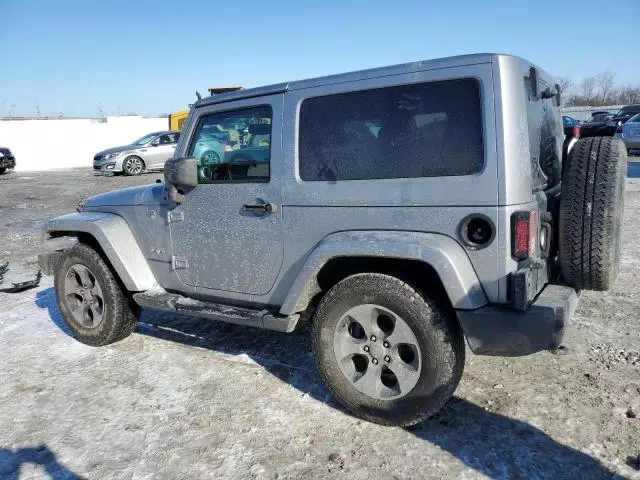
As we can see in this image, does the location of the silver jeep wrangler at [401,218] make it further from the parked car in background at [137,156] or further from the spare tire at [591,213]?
the parked car in background at [137,156]

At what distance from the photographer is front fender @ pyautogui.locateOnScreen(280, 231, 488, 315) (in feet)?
8.52

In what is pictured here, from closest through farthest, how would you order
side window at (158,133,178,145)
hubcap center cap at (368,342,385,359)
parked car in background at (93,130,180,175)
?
hubcap center cap at (368,342,385,359) → parked car in background at (93,130,180,175) → side window at (158,133,178,145)

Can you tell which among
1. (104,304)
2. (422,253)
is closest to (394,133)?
(422,253)

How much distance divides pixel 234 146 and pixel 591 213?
225cm

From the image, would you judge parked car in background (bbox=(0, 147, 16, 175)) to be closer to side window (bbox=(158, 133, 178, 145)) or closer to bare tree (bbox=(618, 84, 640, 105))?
side window (bbox=(158, 133, 178, 145))

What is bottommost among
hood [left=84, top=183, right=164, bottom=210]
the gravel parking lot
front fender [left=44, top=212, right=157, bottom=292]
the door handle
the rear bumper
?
the gravel parking lot

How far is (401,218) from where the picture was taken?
9.14 ft

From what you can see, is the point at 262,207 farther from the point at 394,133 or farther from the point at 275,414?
the point at 275,414

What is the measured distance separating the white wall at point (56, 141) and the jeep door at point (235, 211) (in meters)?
27.7

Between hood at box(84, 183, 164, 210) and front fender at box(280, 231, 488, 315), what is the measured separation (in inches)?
62.2

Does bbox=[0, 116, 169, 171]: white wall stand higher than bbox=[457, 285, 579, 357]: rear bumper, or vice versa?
bbox=[0, 116, 169, 171]: white wall

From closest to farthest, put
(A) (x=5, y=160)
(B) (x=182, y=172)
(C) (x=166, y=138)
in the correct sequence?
(B) (x=182, y=172) < (C) (x=166, y=138) < (A) (x=5, y=160)

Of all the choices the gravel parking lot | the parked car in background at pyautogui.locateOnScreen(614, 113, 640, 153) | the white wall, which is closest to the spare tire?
the gravel parking lot

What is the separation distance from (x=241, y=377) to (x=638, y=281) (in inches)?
166
